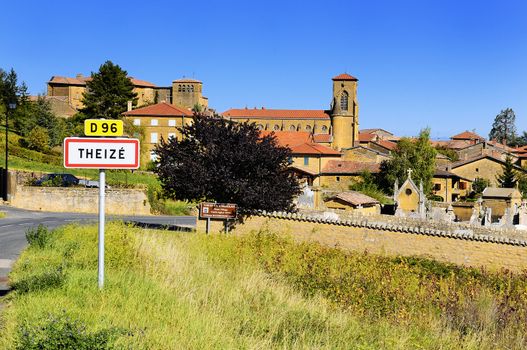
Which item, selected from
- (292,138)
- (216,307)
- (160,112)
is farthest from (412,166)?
(216,307)

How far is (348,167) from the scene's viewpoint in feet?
204

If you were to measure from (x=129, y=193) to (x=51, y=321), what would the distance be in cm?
3236

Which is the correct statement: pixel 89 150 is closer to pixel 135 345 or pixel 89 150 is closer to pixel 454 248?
pixel 135 345

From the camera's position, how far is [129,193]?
36844 millimetres

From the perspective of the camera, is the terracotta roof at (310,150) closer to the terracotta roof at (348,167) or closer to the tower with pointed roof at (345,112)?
the terracotta roof at (348,167)

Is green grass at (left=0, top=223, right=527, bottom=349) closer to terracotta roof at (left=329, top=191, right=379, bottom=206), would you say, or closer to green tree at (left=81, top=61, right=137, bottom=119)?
terracotta roof at (left=329, top=191, right=379, bottom=206)

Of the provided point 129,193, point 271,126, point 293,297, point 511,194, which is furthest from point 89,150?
point 271,126

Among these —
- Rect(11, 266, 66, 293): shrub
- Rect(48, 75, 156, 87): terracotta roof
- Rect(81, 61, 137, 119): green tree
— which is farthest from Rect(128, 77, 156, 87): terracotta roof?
Rect(11, 266, 66, 293): shrub

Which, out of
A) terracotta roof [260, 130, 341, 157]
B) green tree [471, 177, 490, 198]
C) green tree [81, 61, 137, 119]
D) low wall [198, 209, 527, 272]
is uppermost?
green tree [81, 61, 137, 119]

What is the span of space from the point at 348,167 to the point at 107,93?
28896mm

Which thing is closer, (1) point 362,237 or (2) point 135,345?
(2) point 135,345

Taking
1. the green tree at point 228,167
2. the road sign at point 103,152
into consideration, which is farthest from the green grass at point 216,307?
the green tree at point 228,167

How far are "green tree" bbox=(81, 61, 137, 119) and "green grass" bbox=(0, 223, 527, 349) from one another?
54.5 m

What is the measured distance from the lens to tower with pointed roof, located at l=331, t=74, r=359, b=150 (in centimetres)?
9306
